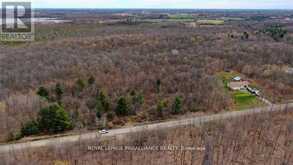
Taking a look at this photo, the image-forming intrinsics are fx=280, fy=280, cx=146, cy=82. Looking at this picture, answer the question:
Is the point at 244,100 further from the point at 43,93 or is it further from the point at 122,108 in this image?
the point at 43,93

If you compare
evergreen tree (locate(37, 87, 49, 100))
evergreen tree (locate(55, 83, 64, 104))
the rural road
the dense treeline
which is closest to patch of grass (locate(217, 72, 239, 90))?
the dense treeline

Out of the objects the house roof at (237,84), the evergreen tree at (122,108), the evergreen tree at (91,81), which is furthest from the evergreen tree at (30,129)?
the house roof at (237,84)

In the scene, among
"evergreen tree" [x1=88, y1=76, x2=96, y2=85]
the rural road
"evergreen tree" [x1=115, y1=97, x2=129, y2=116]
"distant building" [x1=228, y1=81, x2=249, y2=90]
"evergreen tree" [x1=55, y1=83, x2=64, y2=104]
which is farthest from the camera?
"distant building" [x1=228, y1=81, x2=249, y2=90]

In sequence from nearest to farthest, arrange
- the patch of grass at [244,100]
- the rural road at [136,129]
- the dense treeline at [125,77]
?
1. the rural road at [136,129]
2. the dense treeline at [125,77]
3. the patch of grass at [244,100]

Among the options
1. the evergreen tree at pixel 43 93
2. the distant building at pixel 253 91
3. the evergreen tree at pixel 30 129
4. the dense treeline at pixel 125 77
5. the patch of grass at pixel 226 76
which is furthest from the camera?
the patch of grass at pixel 226 76

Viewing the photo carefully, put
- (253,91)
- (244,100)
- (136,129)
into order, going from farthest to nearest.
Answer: (253,91) → (244,100) → (136,129)

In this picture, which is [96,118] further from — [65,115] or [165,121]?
[165,121]

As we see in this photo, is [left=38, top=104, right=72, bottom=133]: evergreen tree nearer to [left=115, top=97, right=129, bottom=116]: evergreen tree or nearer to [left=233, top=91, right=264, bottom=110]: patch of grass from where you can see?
[left=115, top=97, right=129, bottom=116]: evergreen tree

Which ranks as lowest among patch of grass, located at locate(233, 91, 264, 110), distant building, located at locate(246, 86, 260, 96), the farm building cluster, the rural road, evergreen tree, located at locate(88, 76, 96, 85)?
the rural road

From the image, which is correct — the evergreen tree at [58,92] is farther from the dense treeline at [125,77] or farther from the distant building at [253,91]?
the distant building at [253,91]

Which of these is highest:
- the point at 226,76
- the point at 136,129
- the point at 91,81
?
the point at 226,76

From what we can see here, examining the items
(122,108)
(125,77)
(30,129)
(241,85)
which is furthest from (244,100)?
(30,129)

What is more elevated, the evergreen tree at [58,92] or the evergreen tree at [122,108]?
the evergreen tree at [58,92]
